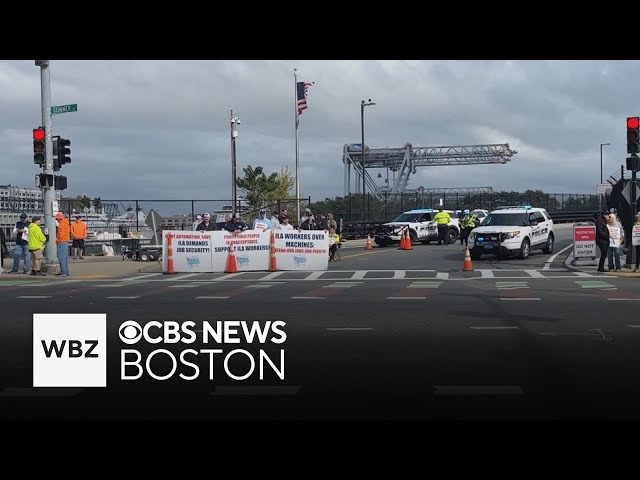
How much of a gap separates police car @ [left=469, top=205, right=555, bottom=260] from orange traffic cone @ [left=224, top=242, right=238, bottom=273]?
8.69m

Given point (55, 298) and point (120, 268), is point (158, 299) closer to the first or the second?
point (55, 298)

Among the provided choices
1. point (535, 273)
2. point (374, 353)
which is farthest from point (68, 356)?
point (535, 273)

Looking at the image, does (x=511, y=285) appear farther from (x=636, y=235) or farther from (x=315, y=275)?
(x=315, y=275)

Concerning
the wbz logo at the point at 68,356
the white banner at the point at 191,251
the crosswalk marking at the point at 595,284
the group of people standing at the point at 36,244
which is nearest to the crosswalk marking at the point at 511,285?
the crosswalk marking at the point at 595,284

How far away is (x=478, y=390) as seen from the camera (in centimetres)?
841

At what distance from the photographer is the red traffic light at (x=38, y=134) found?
953 inches

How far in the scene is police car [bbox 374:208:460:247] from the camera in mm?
36281

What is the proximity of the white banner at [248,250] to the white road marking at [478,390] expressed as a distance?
1756 centimetres

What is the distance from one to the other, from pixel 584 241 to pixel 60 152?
53.8 ft

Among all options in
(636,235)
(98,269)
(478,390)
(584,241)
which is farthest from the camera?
(98,269)

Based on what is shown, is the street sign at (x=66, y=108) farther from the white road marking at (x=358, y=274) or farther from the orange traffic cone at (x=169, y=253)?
the white road marking at (x=358, y=274)

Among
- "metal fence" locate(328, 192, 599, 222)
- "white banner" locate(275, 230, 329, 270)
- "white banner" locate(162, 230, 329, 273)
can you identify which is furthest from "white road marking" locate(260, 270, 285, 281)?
"metal fence" locate(328, 192, 599, 222)

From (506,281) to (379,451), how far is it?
15.5m
